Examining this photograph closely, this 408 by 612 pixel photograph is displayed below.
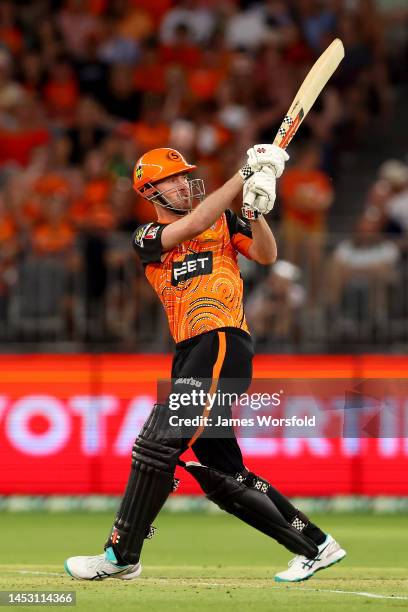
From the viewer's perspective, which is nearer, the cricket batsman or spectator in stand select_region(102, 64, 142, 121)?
the cricket batsman

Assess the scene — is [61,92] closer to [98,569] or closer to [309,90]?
[309,90]

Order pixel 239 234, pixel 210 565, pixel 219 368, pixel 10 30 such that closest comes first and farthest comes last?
1. pixel 219 368
2. pixel 239 234
3. pixel 210 565
4. pixel 10 30

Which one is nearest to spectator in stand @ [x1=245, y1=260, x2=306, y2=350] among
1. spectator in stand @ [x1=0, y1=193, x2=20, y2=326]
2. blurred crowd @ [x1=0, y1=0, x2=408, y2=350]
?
Result: blurred crowd @ [x1=0, y1=0, x2=408, y2=350]

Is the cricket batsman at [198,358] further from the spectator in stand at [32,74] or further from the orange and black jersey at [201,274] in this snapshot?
the spectator in stand at [32,74]

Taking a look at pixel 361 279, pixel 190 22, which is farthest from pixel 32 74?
pixel 361 279

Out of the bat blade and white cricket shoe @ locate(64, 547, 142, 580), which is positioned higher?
the bat blade

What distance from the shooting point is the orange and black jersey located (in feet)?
27.5

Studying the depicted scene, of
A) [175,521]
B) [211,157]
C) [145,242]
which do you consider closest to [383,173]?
[211,157]

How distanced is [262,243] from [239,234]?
0.25m

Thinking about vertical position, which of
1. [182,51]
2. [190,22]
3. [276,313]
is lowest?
[276,313]

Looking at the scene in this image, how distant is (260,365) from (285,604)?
625cm

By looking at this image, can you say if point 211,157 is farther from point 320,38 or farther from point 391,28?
point 391,28

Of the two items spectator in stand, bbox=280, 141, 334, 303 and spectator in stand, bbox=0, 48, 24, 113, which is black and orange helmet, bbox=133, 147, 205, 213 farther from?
spectator in stand, bbox=0, 48, 24, 113

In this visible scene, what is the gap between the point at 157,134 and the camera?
1723 cm
